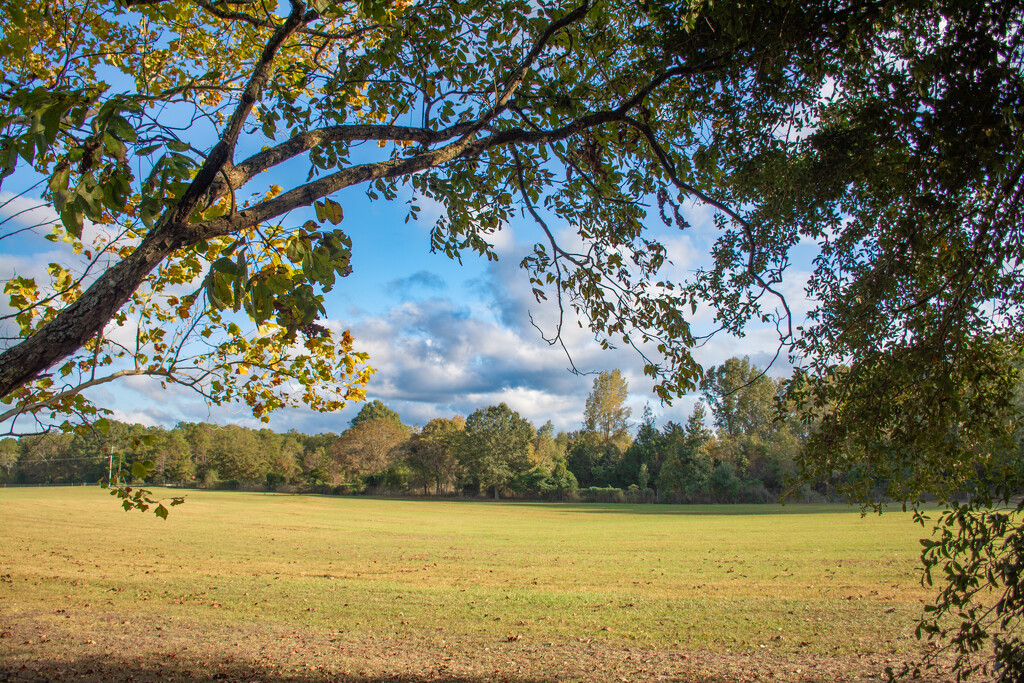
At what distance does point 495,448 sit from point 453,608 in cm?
5755

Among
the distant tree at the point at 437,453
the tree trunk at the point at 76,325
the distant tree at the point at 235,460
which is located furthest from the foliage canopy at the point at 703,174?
the distant tree at the point at 235,460

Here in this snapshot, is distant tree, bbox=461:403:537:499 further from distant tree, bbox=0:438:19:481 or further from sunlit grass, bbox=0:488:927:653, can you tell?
sunlit grass, bbox=0:488:927:653

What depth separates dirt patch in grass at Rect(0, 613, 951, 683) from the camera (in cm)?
630

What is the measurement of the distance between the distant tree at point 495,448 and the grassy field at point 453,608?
46691 millimetres

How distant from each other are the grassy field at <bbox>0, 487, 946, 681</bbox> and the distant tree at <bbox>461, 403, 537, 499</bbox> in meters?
46.7

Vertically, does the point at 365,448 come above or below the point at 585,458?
above

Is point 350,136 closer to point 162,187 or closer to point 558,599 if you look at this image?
point 162,187

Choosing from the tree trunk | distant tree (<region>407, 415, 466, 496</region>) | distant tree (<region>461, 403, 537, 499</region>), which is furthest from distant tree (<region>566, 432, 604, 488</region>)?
the tree trunk

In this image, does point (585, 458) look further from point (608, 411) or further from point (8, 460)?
point (8, 460)

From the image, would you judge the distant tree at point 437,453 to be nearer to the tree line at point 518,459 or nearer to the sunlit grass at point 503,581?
the tree line at point 518,459

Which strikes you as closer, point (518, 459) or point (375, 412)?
point (518, 459)

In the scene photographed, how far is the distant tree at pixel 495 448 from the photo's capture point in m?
66.8

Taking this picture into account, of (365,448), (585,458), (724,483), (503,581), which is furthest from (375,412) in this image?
(503,581)

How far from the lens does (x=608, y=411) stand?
70.6 metres
